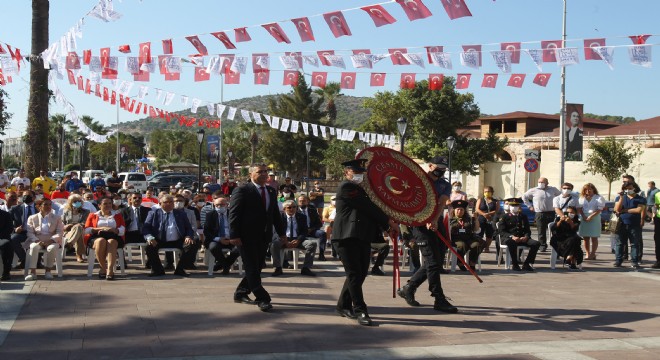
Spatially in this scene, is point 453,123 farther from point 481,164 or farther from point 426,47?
point 426,47

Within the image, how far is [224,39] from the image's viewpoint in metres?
15.2

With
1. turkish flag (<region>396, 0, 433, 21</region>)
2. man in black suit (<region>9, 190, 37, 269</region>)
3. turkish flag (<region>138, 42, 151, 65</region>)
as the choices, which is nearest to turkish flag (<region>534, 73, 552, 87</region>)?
turkish flag (<region>396, 0, 433, 21</region>)

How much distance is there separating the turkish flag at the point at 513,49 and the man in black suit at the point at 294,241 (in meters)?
6.22

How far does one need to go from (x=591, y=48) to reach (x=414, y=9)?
459 cm

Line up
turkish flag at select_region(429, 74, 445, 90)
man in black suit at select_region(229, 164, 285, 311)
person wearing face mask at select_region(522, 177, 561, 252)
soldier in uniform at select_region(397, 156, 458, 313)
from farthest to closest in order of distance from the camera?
turkish flag at select_region(429, 74, 445, 90), person wearing face mask at select_region(522, 177, 561, 252), soldier in uniform at select_region(397, 156, 458, 313), man in black suit at select_region(229, 164, 285, 311)

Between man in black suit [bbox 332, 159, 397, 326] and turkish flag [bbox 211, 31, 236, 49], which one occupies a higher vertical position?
turkish flag [bbox 211, 31, 236, 49]

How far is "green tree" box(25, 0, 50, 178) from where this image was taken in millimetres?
18469

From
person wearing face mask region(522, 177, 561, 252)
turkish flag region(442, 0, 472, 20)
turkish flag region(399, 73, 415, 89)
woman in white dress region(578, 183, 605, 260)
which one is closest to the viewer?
turkish flag region(442, 0, 472, 20)

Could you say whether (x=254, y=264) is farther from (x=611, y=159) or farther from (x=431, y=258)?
(x=611, y=159)

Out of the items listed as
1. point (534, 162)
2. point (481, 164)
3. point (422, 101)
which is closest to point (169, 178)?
point (422, 101)

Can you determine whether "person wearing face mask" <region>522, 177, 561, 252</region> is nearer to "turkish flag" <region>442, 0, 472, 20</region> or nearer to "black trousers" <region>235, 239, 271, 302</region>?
"turkish flag" <region>442, 0, 472, 20</region>

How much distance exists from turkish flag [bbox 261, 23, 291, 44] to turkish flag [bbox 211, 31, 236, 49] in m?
1.16

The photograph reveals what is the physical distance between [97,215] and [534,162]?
17168mm

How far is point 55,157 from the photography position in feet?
336
